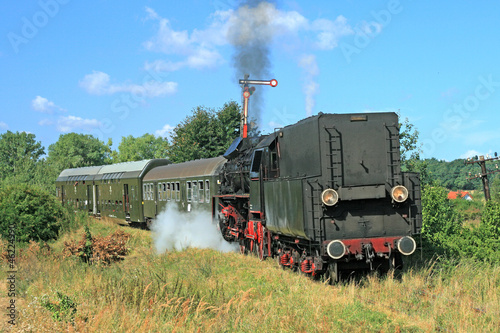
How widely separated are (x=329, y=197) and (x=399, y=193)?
1.28 metres

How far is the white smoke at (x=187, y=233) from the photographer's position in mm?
17938

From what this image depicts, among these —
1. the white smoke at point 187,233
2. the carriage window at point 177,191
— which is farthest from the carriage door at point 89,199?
the carriage window at point 177,191

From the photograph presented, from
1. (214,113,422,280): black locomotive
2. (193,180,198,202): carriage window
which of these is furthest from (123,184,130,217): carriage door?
(214,113,422,280): black locomotive

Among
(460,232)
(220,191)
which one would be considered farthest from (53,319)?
(460,232)

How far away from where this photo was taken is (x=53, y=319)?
7.32 metres

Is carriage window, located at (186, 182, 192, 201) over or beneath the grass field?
over

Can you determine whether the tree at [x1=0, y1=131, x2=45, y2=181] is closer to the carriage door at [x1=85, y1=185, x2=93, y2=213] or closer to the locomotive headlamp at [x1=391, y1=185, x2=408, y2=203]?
the carriage door at [x1=85, y1=185, x2=93, y2=213]

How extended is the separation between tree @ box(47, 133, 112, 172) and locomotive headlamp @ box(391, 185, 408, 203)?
→ 298ft

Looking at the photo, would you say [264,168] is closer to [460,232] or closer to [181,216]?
[460,232]

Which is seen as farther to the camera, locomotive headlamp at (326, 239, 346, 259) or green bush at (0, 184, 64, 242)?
green bush at (0, 184, 64, 242)

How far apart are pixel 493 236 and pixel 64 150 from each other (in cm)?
10130

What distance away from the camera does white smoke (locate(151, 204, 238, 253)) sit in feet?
58.9

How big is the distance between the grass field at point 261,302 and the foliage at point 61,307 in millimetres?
15

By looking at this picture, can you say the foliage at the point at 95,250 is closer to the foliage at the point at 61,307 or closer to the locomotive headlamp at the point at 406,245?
the foliage at the point at 61,307
